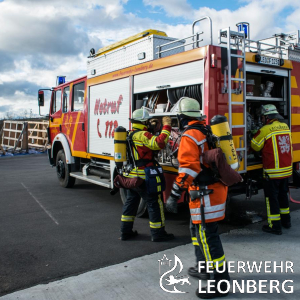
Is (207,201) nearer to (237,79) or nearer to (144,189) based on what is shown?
(144,189)

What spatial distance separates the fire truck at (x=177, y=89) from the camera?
4.60 m

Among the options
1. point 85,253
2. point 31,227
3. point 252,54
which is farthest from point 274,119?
point 31,227

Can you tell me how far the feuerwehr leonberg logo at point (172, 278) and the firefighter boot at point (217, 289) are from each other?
0.23 meters

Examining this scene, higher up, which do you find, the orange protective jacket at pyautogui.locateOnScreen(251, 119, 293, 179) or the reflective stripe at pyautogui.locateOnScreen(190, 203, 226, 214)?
the orange protective jacket at pyautogui.locateOnScreen(251, 119, 293, 179)

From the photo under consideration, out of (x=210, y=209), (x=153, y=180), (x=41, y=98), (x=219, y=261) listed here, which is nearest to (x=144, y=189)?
(x=153, y=180)

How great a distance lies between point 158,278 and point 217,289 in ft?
2.17

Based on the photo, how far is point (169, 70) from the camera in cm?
507

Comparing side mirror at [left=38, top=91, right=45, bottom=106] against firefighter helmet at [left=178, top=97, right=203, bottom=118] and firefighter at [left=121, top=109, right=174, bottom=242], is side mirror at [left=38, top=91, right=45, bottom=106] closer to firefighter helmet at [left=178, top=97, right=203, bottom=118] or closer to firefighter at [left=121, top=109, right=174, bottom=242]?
firefighter at [left=121, top=109, right=174, bottom=242]

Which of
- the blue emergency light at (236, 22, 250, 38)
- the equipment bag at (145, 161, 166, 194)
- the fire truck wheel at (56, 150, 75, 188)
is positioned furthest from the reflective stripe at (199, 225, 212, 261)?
the fire truck wheel at (56, 150, 75, 188)

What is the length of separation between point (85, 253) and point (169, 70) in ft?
9.18

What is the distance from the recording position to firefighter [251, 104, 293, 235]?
4754 millimetres

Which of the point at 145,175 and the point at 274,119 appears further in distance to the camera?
the point at 274,119

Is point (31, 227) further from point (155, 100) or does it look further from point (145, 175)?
point (155, 100)

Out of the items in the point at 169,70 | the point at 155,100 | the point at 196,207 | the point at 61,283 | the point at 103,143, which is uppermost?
the point at 169,70
